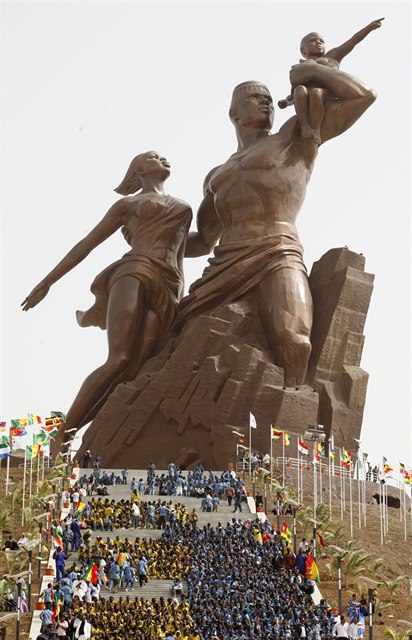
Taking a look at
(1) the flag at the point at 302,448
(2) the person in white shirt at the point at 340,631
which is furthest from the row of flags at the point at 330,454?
(2) the person in white shirt at the point at 340,631

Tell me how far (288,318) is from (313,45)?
907 cm

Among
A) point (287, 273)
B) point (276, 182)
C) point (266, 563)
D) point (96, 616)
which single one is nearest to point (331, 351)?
point (287, 273)

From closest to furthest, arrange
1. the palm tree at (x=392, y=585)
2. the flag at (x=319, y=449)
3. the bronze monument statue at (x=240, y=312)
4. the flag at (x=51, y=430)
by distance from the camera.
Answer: the palm tree at (x=392, y=585) < the flag at (x=319, y=449) < the flag at (x=51, y=430) < the bronze monument statue at (x=240, y=312)

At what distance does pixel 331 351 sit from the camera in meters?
40.6

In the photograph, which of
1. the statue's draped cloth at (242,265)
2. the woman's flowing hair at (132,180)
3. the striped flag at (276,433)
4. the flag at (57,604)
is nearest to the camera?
the flag at (57,604)

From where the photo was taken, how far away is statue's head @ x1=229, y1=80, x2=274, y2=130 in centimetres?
4275

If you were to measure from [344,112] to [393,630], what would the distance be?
19.2 metres

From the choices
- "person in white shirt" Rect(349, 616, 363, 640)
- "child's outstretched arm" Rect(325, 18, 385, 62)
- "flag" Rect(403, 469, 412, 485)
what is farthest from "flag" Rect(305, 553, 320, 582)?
"child's outstretched arm" Rect(325, 18, 385, 62)

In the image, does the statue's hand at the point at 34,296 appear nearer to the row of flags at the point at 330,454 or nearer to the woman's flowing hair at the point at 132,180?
the woman's flowing hair at the point at 132,180

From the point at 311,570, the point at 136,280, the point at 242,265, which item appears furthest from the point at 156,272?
the point at 311,570

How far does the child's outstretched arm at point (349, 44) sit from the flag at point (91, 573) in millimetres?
20361

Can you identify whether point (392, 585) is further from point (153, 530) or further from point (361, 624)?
point (153, 530)

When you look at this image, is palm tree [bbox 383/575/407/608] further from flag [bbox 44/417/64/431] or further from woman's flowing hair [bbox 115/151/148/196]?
woman's flowing hair [bbox 115/151/148/196]

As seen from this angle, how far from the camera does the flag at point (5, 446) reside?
3452cm
